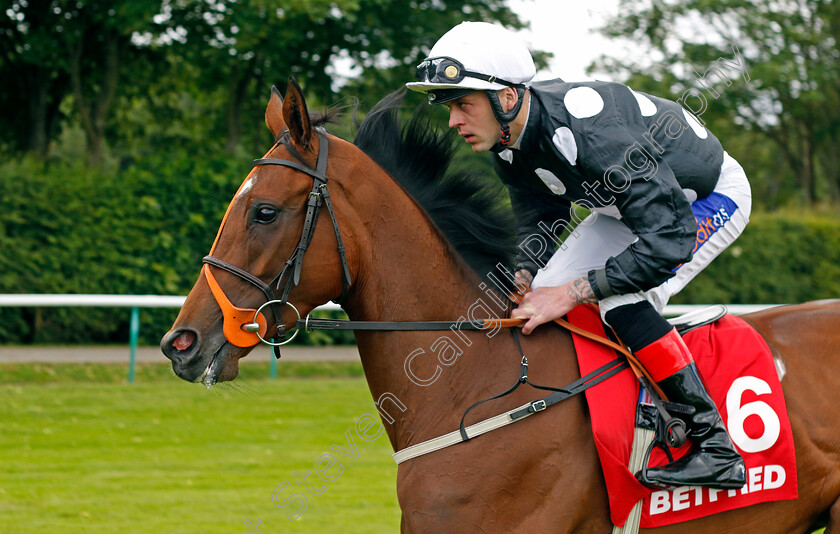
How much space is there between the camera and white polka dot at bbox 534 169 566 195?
283cm

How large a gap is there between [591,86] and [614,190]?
0.39 metres

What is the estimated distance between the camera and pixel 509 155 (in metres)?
2.91

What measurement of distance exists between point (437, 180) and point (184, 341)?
3.39 feet

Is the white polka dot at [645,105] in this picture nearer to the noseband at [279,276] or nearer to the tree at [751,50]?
the noseband at [279,276]

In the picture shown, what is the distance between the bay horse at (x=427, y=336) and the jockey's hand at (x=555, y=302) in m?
0.10

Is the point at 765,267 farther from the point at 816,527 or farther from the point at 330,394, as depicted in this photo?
the point at 816,527

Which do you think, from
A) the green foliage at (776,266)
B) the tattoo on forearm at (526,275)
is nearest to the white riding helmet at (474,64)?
the tattoo on forearm at (526,275)

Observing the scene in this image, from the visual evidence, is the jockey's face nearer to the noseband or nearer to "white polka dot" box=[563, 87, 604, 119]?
"white polka dot" box=[563, 87, 604, 119]

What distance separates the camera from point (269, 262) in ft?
8.23

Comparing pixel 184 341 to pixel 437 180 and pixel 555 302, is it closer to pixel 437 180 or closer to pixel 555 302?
pixel 437 180

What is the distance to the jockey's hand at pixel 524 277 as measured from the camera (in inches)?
117

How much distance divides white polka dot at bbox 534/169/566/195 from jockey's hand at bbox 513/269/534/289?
13.1 inches

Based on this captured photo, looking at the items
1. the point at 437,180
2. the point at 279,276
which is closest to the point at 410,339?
the point at 279,276

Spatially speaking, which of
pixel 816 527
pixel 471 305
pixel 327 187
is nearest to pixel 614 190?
pixel 471 305
